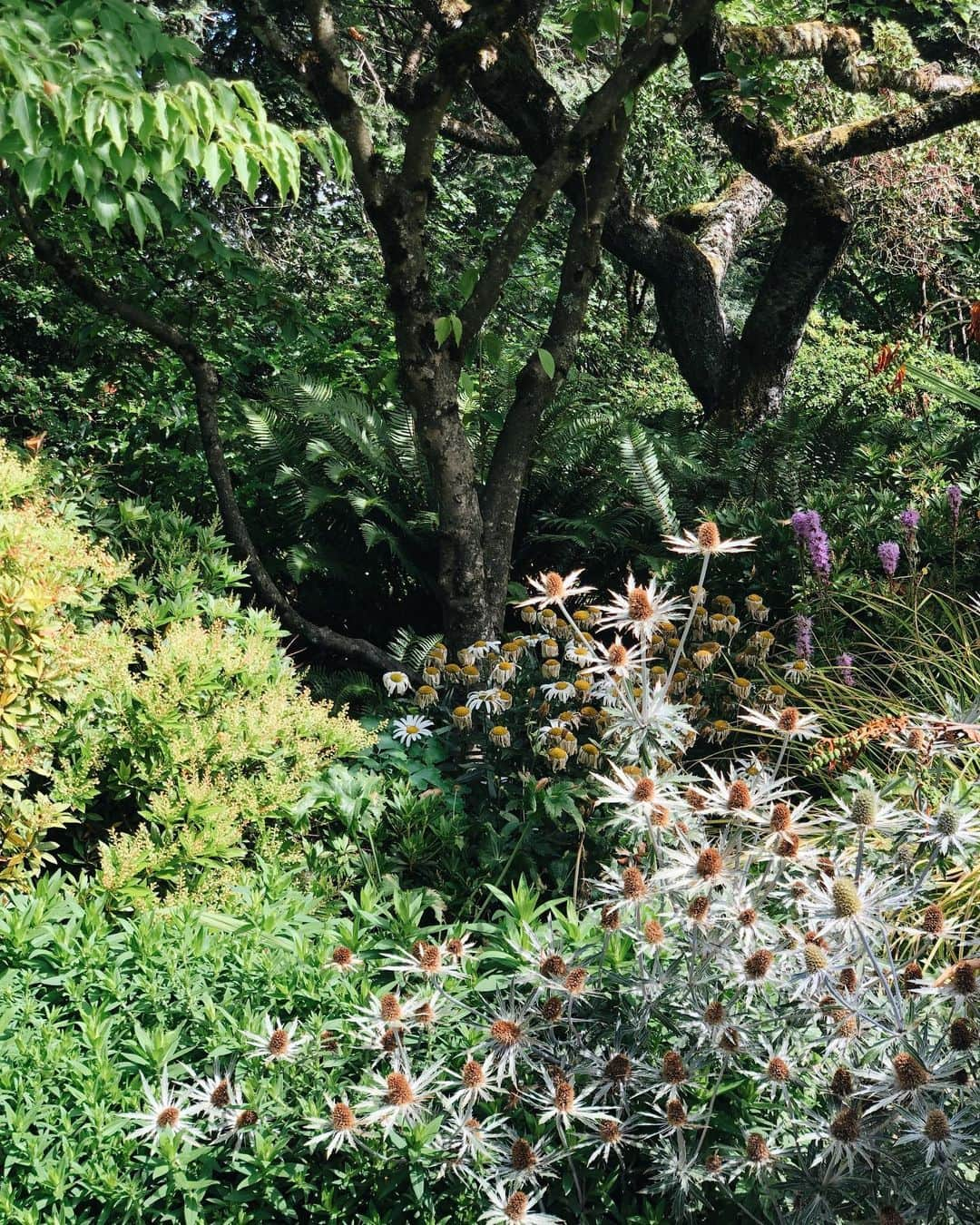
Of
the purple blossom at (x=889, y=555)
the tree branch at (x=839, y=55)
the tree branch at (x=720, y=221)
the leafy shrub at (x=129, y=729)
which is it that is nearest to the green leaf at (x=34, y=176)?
the leafy shrub at (x=129, y=729)

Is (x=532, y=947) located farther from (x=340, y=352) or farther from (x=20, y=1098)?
(x=340, y=352)

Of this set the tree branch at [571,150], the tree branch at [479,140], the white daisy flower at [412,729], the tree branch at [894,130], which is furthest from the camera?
the tree branch at [479,140]

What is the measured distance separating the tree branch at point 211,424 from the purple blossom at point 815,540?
161 centimetres

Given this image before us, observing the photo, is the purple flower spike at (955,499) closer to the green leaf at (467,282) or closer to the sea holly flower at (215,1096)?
the green leaf at (467,282)

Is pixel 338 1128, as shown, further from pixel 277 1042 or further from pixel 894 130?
pixel 894 130

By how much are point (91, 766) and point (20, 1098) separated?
1.18m

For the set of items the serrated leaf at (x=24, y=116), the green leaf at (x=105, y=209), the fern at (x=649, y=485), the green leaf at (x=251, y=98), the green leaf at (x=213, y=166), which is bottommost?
the fern at (x=649, y=485)

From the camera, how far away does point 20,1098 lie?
2055 mm

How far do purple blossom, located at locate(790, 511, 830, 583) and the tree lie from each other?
3.62 ft

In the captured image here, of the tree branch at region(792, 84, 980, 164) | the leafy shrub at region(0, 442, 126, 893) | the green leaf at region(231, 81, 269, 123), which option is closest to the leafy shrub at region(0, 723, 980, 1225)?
the leafy shrub at region(0, 442, 126, 893)

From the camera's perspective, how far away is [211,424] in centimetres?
450

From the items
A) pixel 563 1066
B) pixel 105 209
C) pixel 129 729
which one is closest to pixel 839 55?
pixel 105 209

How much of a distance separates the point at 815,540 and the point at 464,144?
4658mm

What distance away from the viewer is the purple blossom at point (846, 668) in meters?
3.88
